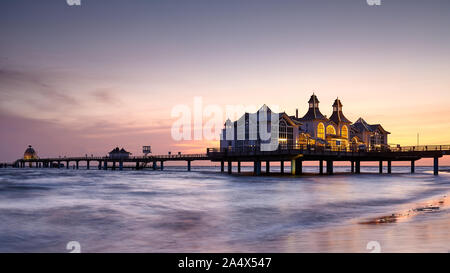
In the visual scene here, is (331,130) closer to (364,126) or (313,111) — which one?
(313,111)

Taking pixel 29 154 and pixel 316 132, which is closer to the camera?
pixel 316 132

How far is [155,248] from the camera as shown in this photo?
11781mm

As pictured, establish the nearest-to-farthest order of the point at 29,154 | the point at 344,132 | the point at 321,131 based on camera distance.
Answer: the point at 321,131 → the point at 344,132 → the point at 29,154

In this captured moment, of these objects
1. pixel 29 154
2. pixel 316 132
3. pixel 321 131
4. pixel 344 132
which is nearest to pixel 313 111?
pixel 321 131

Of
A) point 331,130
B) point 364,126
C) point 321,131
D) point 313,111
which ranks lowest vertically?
point 321,131

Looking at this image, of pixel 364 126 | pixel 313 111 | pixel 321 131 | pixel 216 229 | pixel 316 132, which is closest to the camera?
pixel 216 229

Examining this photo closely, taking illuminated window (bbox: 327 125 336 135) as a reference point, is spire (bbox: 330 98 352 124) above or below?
above

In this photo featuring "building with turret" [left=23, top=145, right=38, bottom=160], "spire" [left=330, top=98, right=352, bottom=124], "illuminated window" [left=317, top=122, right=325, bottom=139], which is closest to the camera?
"illuminated window" [left=317, top=122, right=325, bottom=139]

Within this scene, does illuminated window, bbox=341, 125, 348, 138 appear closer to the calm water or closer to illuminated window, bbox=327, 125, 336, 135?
illuminated window, bbox=327, 125, 336, 135

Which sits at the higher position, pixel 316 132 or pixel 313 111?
pixel 313 111

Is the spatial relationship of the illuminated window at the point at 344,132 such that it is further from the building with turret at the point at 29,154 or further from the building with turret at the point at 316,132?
the building with turret at the point at 29,154

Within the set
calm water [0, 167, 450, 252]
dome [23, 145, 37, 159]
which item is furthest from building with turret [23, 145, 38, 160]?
calm water [0, 167, 450, 252]
